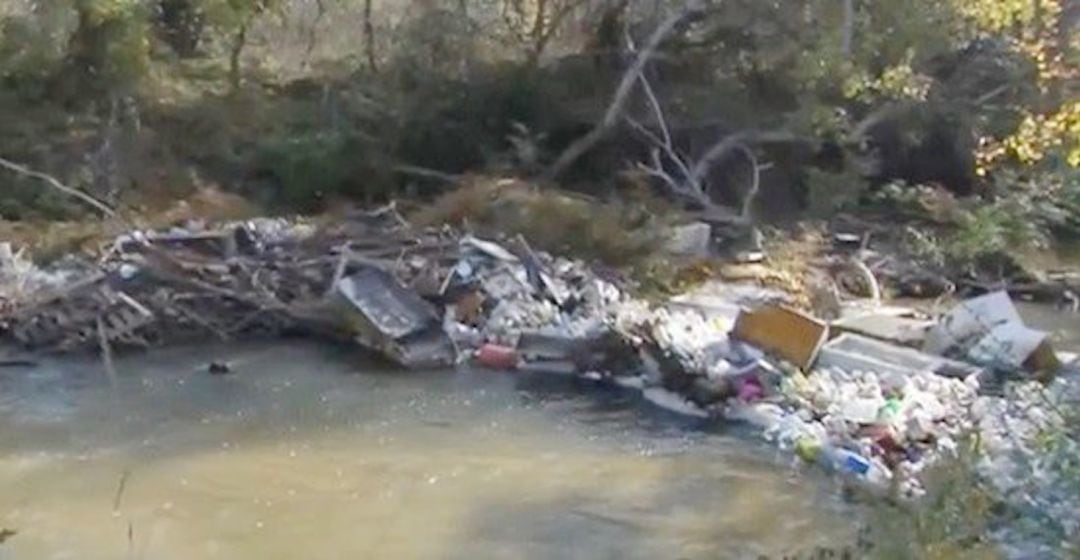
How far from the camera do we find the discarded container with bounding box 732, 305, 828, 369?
11133 mm

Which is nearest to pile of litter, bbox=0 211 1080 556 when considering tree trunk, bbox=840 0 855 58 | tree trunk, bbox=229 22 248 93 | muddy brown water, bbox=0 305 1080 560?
muddy brown water, bbox=0 305 1080 560

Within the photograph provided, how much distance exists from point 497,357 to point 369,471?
8.58ft

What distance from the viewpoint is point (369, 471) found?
31.2 ft

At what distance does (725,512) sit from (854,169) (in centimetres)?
866

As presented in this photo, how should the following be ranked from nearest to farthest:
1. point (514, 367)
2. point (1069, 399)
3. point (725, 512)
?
point (1069, 399) → point (725, 512) → point (514, 367)

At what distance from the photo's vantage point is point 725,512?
8.88m

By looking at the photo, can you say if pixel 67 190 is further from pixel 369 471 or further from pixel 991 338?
pixel 991 338

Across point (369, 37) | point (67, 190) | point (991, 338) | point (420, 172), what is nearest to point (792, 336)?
point (991, 338)

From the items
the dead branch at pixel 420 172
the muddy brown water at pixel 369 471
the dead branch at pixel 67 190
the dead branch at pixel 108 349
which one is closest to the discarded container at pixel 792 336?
the muddy brown water at pixel 369 471

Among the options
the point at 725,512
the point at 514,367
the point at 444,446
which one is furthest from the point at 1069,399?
the point at 514,367

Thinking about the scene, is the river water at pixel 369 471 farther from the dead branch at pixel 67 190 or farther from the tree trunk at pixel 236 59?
the tree trunk at pixel 236 59

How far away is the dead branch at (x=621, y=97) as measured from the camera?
56.2 ft

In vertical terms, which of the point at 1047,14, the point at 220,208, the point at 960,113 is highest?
the point at 1047,14

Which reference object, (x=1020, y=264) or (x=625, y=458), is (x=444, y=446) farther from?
(x=1020, y=264)
